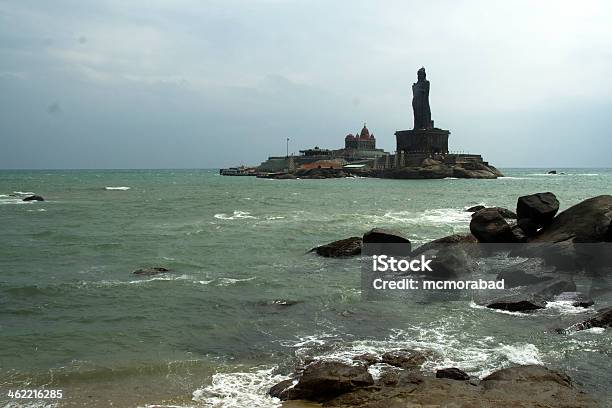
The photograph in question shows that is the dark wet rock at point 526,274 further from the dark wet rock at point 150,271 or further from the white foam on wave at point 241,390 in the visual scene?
the dark wet rock at point 150,271

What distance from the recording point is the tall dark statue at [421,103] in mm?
135500

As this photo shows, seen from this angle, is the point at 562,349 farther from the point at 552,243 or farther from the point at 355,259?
the point at 355,259

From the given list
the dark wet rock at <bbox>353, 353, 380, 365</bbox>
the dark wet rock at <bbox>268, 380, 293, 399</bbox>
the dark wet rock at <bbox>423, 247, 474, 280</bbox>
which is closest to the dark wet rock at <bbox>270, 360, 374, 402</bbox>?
the dark wet rock at <bbox>268, 380, 293, 399</bbox>

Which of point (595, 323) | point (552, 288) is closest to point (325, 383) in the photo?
point (595, 323)

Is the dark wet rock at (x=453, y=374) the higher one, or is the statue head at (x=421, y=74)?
the statue head at (x=421, y=74)

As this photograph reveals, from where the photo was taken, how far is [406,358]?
943 centimetres

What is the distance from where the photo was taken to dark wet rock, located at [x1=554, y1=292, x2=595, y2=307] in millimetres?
12961

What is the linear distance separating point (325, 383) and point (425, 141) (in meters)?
126

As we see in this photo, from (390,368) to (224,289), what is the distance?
7.47m

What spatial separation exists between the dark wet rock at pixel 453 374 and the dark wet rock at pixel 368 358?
3.84 feet

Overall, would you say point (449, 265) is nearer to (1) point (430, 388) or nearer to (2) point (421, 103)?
(1) point (430, 388)

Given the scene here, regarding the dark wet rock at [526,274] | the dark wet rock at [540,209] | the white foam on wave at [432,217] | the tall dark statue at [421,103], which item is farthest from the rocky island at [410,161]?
the dark wet rock at [526,274]

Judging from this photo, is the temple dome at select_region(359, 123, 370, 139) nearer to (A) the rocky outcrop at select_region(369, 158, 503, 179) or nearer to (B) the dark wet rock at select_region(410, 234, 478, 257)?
(A) the rocky outcrop at select_region(369, 158, 503, 179)

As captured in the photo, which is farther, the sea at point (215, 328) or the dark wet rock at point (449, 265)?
the dark wet rock at point (449, 265)
